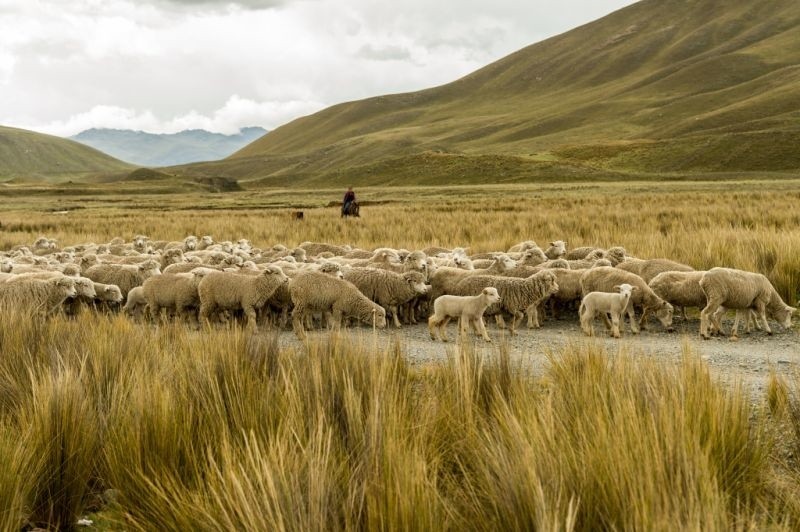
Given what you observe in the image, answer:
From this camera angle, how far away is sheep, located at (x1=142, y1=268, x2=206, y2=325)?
12.1 meters

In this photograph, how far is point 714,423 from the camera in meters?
3.53

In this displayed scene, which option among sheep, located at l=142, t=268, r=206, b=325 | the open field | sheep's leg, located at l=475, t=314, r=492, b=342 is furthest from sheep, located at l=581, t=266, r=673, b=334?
sheep, located at l=142, t=268, r=206, b=325

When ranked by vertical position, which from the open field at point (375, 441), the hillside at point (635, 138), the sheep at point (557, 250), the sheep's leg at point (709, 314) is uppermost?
the hillside at point (635, 138)

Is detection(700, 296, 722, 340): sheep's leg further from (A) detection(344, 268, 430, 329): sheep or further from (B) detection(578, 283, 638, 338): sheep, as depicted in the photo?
(A) detection(344, 268, 430, 329): sheep

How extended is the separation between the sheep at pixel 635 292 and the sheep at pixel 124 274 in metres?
8.62

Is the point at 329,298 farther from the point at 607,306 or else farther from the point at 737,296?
the point at 737,296

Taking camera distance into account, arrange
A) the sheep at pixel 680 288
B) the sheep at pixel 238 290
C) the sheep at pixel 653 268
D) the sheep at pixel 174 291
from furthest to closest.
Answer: the sheep at pixel 174 291 → the sheep at pixel 653 268 → the sheep at pixel 238 290 → the sheep at pixel 680 288

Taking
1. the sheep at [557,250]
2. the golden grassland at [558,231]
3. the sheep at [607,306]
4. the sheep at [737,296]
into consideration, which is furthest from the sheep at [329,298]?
the golden grassland at [558,231]

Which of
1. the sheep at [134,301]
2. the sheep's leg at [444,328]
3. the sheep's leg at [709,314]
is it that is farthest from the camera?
the sheep at [134,301]

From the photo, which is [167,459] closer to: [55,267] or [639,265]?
[639,265]

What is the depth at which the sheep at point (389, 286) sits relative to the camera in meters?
11.5

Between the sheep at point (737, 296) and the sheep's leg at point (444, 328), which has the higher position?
the sheep at point (737, 296)

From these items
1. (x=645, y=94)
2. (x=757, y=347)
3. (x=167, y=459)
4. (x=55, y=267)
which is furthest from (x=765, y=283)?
(x=645, y=94)

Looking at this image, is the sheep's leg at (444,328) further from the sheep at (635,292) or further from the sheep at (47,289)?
the sheep at (47,289)
